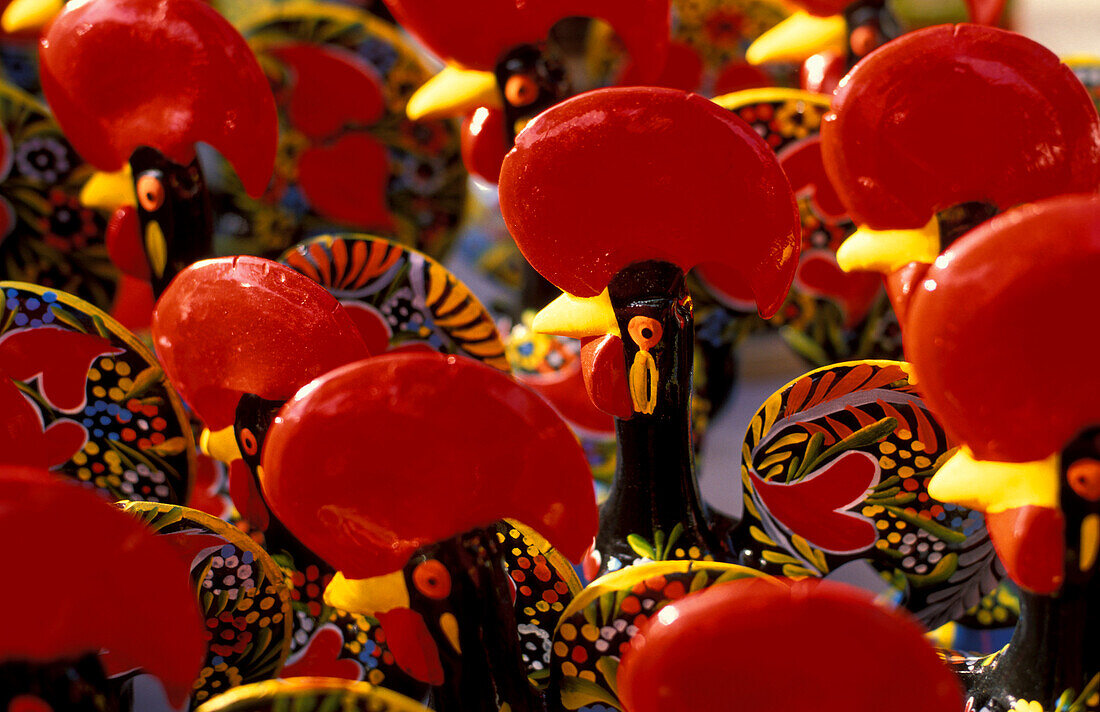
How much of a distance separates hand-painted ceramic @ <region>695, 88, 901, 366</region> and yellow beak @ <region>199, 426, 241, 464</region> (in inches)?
14.9

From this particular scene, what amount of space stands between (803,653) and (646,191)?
223 mm

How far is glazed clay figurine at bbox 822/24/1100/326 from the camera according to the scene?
525 mm

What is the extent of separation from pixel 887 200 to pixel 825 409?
0.36ft

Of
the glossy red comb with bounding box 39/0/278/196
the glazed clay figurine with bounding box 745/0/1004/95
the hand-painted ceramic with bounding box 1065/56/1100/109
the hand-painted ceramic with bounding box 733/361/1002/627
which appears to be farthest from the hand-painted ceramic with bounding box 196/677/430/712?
the hand-painted ceramic with bounding box 1065/56/1100/109

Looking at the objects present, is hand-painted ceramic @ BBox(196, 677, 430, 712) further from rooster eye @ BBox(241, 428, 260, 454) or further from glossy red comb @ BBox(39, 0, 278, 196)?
glossy red comb @ BBox(39, 0, 278, 196)

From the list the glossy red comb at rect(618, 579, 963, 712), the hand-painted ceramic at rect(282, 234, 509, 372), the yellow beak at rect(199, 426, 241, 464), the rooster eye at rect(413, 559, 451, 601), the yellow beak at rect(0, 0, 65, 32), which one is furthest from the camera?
the yellow beak at rect(0, 0, 65, 32)

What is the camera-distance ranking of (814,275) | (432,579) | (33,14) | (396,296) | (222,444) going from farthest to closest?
1. (33,14)
2. (814,275)
3. (396,296)
4. (222,444)
5. (432,579)

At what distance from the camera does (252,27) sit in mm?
1032

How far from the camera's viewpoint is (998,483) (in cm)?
40

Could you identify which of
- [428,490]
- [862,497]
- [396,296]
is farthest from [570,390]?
[428,490]

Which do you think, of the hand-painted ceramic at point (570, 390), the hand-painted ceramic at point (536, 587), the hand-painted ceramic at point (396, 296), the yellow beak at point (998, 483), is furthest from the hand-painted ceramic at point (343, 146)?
the yellow beak at point (998, 483)

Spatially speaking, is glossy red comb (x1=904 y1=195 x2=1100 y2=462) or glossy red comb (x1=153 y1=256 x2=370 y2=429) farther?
glossy red comb (x1=153 y1=256 x2=370 y2=429)

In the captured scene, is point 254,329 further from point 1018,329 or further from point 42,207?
point 42,207

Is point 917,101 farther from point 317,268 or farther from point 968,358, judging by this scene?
point 317,268
